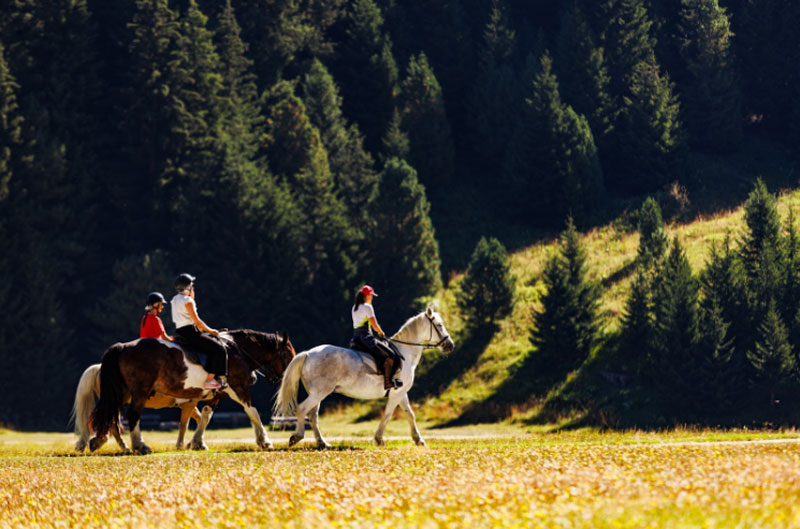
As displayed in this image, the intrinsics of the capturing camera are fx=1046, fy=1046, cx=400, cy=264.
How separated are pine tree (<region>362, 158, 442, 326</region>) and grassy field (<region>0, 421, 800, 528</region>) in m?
35.0

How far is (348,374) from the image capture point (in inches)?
878

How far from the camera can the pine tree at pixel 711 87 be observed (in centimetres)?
8006

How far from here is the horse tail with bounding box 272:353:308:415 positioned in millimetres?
21969

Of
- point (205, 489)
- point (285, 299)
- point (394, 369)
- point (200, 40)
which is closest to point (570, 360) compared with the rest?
point (285, 299)

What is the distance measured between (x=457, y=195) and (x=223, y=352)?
58830mm

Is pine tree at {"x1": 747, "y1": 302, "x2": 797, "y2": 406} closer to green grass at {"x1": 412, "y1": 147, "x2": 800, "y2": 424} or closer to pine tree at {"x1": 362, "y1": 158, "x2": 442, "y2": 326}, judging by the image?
green grass at {"x1": 412, "y1": 147, "x2": 800, "y2": 424}

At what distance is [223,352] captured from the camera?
858 inches

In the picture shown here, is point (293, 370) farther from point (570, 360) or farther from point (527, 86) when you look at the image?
point (527, 86)

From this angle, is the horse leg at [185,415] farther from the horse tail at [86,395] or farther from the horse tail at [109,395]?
the horse tail at [109,395]

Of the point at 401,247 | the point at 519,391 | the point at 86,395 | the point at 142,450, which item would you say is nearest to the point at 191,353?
the point at 142,450

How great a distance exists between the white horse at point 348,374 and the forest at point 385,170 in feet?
70.6

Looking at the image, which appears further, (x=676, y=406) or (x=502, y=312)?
(x=502, y=312)

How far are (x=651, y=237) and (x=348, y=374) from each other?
33745 mm

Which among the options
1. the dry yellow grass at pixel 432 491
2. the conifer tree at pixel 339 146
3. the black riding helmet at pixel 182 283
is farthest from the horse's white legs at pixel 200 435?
the conifer tree at pixel 339 146
